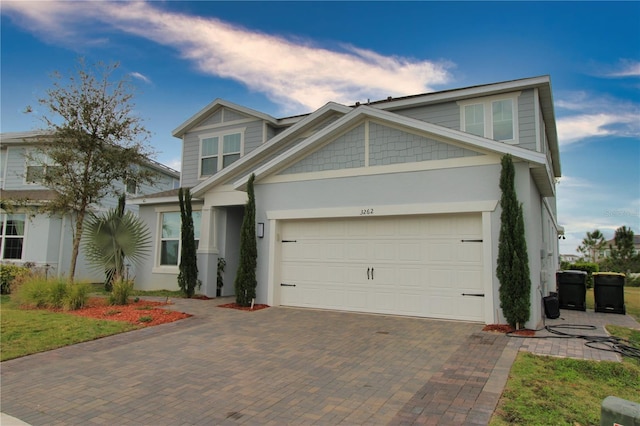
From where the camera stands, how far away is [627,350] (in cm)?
658

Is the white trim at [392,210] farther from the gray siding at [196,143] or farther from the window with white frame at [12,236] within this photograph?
the window with white frame at [12,236]

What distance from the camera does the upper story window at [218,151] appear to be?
1558cm

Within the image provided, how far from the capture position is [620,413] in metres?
2.57

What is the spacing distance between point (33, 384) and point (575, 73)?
1783 cm

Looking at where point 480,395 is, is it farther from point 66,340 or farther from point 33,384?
point 66,340

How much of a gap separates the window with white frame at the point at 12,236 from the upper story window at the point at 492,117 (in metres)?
18.1

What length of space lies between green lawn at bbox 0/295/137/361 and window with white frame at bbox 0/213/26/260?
8529 mm

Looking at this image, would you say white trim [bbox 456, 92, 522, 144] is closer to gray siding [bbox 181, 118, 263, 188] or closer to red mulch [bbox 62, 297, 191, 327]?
gray siding [bbox 181, 118, 263, 188]

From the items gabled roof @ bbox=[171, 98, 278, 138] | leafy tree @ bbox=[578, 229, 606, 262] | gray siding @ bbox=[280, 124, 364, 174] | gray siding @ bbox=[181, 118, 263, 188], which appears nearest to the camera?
gray siding @ bbox=[280, 124, 364, 174]

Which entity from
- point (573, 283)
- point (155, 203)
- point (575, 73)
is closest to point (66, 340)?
point (155, 203)

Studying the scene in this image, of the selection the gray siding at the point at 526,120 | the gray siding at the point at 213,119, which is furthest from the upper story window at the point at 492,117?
the gray siding at the point at 213,119

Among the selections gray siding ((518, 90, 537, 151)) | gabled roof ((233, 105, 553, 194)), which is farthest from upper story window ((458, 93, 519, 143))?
gabled roof ((233, 105, 553, 194))

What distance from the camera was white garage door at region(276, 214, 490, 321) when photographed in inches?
348

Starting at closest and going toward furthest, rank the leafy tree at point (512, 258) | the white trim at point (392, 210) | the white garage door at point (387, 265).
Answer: the leafy tree at point (512, 258)
the white trim at point (392, 210)
the white garage door at point (387, 265)
